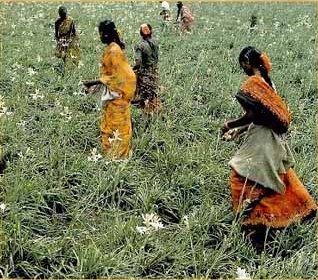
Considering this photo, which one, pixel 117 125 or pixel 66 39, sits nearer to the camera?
pixel 117 125

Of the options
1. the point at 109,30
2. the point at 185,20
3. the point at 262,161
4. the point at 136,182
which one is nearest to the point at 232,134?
the point at 262,161

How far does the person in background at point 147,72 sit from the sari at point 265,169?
7.60 feet

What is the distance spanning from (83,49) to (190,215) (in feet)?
20.7

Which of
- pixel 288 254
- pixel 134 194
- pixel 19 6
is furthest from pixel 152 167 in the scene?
pixel 19 6

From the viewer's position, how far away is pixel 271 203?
4.23 metres

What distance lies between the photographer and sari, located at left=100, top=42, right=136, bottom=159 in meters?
5.54

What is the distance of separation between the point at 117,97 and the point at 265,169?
1.92 m

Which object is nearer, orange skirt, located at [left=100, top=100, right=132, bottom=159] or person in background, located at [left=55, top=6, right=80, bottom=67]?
orange skirt, located at [left=100, top=100, right=132, bottom=159]

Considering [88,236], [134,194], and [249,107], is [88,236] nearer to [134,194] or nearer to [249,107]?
[134,194]

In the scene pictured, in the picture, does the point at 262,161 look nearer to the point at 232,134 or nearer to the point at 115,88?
the point at 232,134

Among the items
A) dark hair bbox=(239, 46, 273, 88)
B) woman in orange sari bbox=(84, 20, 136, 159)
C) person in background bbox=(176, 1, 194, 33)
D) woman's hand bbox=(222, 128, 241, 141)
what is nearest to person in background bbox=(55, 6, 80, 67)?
woman in orange sari bbox=(84, 20, 136, 159)

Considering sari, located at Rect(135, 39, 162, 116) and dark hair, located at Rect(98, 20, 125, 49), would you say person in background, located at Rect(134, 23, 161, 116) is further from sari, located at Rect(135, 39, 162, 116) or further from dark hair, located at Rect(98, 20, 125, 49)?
→ dark hair, located at Rect(98, 20, 125, 49)

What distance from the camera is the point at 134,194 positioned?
482cm

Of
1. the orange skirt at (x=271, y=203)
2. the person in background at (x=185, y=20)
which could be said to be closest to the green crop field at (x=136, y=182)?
the orange skirt at (x=271, y=203)
